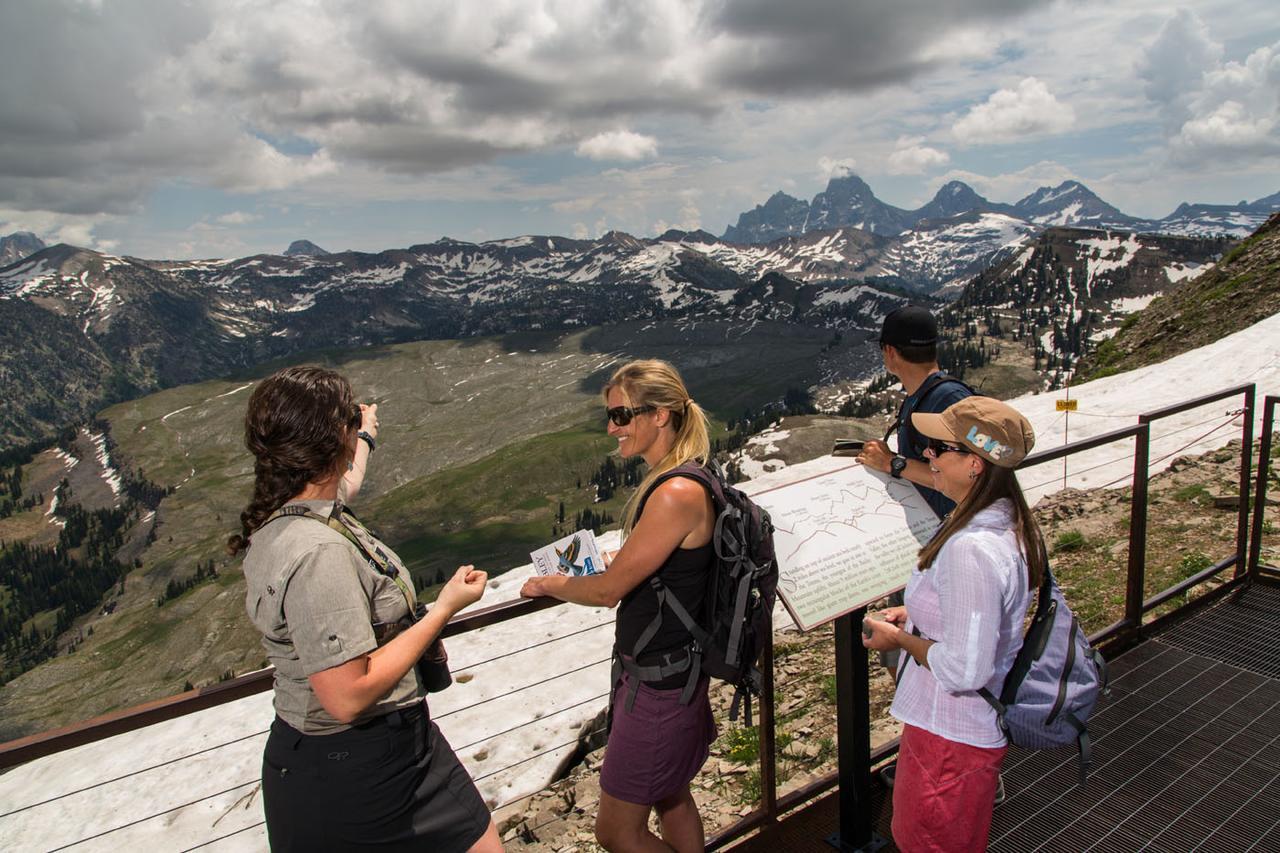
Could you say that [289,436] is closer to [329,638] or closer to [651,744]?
[329,638]

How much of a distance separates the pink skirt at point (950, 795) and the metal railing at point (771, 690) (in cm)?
113

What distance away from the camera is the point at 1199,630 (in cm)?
873

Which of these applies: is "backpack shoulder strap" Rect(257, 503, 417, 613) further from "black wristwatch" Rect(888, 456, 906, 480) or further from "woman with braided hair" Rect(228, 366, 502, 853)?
"black wristwatch" Rect(888, 456, 906, 480)

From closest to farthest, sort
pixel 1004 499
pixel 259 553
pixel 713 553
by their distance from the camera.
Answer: pixel 259 553
pixel 1004 499
pixel 713 553

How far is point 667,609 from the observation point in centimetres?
432

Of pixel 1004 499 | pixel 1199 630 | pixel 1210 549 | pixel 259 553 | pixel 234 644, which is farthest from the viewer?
pixel 234 644

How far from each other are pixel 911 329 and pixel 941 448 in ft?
7.39

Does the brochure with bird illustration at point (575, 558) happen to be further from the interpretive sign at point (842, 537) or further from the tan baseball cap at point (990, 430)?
the tan baseball cap at point (990, 430)

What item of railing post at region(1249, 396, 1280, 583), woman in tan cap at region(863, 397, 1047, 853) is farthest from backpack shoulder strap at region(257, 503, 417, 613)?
railing post at region(1249, 396, 1280, 583)

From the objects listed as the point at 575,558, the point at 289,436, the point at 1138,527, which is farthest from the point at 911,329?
the point at 289,436

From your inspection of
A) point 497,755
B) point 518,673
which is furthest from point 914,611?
point 518,673

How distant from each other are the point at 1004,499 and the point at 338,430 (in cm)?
352

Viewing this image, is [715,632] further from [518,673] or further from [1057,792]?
[518,673]

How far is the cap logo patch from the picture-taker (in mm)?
3900
